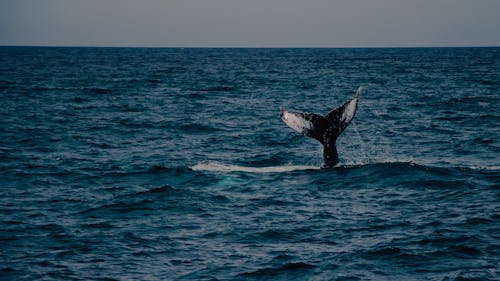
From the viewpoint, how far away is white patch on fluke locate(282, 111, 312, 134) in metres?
17.3

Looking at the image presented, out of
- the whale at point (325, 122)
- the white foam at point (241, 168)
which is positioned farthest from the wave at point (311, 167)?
the whale at point (325, 122)

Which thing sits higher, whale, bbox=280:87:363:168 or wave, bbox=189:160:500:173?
whale, bbox=280:87:363:168

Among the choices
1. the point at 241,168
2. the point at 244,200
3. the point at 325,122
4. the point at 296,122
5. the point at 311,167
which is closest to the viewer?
the point at 244,200

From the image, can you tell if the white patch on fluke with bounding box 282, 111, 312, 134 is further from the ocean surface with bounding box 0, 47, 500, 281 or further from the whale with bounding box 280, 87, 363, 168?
the ocean surface with bounding box 0, 47, 500, 281

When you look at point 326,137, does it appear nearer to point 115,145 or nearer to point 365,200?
point 365,200

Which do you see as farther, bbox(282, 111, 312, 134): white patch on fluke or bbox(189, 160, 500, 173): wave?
bbox(189, 160, 500, 173): wave

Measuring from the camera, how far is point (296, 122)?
17656mm

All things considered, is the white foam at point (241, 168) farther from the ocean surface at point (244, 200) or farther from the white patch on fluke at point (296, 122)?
the white patch on fluke at point (296, 122)

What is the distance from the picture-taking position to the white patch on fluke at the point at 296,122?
56.6 ft

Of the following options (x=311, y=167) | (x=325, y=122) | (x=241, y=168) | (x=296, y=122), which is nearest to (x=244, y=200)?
(x=296, y=122)

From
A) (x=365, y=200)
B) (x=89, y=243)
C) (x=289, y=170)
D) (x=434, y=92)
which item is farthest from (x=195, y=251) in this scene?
(x=434, y=92)

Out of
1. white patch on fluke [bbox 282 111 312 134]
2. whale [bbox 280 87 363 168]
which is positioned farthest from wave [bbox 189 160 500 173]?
white patch on fluke [bbox 282 111 312 134]

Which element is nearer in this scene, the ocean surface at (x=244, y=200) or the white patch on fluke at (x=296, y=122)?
the ocean surface at (x=244, y=200)

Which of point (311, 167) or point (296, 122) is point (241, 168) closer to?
point (311, 167)
